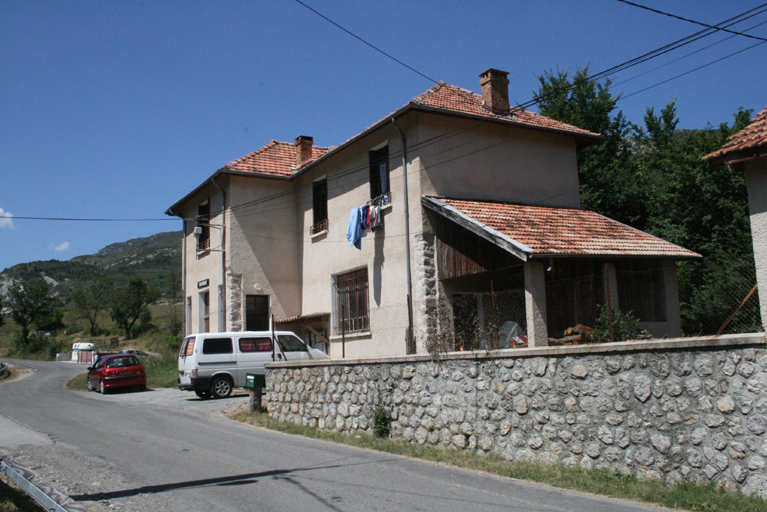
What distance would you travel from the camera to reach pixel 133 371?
928 inches

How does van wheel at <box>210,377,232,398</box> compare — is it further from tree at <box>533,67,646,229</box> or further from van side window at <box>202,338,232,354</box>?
tree at <box>533,67,646,229</box>

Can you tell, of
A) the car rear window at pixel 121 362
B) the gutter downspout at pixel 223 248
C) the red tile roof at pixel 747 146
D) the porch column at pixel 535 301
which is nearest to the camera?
the red tile roof at pixel 747 146

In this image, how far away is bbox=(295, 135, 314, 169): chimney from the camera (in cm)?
2362

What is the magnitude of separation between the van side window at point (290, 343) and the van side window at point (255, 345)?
1.35ft

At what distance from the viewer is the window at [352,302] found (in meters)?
18.3

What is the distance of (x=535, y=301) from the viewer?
12.6 metres

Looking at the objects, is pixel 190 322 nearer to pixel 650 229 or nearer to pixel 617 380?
pixel 650 229

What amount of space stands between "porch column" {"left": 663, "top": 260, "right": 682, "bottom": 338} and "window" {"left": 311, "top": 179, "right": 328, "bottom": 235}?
10.6 metres

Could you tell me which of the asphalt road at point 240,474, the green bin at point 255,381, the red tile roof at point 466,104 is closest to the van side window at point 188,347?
the green bin at point 255,381

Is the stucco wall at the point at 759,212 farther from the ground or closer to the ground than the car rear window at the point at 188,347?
farther from the ground

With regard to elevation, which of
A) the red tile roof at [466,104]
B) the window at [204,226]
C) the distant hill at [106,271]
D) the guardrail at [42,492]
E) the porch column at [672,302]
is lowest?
the guardrail at [42,492]

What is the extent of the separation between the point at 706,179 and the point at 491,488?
18702 millimetres

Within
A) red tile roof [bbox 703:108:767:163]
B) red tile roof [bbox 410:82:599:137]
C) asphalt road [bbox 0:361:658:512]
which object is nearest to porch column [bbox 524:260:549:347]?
red tile roof [bbox 703:108:767:163]

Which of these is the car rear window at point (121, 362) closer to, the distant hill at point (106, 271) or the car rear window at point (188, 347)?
the car rear window at point (188, 347)
